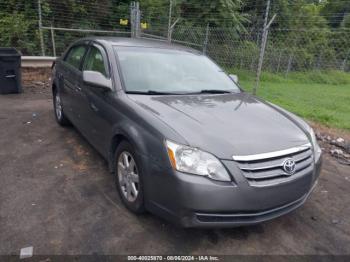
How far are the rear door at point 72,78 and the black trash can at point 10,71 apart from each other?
316 cm

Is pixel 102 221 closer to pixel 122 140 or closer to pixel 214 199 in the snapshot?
pixel 122 140

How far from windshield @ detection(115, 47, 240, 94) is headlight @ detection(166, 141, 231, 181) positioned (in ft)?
3.65

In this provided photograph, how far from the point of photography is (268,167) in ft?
8.04

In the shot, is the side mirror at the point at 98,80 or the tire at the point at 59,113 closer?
the side mirror at the point at 98,80

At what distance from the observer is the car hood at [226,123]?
8.07 feet

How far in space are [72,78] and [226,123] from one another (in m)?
2.65

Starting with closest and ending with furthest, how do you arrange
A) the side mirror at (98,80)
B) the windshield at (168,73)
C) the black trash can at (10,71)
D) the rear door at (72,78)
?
the side mirror at (98,80), the windshield at (168,73), the rear door at (72,78), the black trash can at (10,71)

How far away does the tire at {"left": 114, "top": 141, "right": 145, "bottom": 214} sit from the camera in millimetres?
2790

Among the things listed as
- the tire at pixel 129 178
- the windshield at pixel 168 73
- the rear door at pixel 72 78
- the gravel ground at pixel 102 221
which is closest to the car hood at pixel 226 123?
the windshield at pixel 168 73

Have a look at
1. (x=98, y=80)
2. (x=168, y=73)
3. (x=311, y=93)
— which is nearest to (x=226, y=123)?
(x=168, y=73)

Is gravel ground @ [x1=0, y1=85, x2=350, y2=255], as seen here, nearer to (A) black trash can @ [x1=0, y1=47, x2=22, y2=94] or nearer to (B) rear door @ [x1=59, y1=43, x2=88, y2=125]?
(B) rear door @ [x1=59, y1=43, x2=88, y2=125]

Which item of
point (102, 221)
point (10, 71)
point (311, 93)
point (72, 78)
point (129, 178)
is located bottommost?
point (311, 93)

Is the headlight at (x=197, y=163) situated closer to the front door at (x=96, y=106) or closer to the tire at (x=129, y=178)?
the tire at (x=129, y=178)

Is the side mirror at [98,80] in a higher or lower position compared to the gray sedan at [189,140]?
higher
